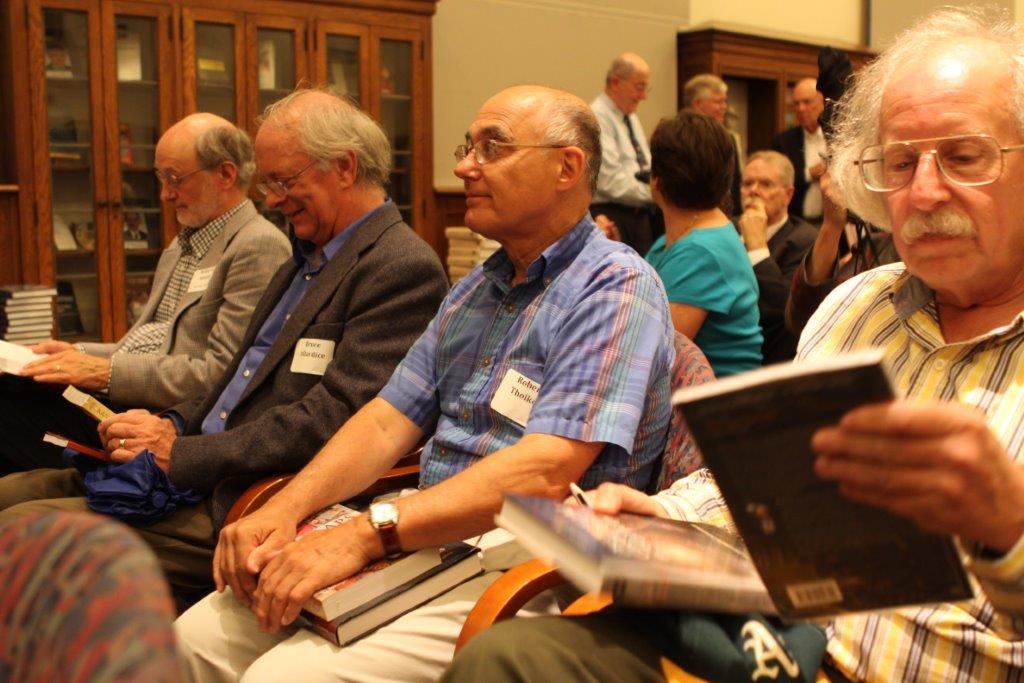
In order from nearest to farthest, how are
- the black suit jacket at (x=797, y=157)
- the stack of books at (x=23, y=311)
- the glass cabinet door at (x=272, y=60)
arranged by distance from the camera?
the stack of books at (x=23, y=311), the glass cabinet door at (x=272, y=60), the black suit jacket at (x=797, y=157)

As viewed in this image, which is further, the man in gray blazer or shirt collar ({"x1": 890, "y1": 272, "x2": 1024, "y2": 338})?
the man in gray blazer

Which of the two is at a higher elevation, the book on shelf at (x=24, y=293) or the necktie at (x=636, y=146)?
the necktie at (x=636, y=146)

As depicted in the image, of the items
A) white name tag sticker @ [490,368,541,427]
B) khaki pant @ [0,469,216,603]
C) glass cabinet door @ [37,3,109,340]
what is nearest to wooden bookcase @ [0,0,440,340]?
glass cabinet door @ [37,3,109,340]

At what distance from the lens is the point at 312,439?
85.6 inches

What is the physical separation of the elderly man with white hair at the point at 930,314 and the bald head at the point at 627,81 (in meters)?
4.57

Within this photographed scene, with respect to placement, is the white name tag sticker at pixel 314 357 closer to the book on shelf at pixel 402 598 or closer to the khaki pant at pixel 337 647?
the khaki pant at pixel 337 647

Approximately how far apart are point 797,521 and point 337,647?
0.90 m

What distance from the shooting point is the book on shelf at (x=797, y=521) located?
857 millimetres

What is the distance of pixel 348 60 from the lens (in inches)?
236

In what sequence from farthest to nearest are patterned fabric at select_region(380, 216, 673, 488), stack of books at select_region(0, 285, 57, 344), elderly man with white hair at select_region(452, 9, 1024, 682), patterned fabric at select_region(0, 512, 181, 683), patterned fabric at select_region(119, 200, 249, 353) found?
stack of books at select_region(0, 285, 57, 344) → patterned fabric at select_region(119, 200, 249, 353) → patterned fabric at select_region(380, 216, 673, 488) → elderly man with white hair at select_region(452, 9, 1024, 682) → patterned fabric at select_region(0, 512, 181, 683)

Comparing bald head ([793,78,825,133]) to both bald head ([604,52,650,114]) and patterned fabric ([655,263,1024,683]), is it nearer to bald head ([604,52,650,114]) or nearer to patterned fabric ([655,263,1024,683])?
bald head ([604,52,650,114])

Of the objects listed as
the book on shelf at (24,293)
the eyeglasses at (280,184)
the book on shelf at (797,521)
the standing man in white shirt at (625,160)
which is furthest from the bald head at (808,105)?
the book on shelf at (797,521)

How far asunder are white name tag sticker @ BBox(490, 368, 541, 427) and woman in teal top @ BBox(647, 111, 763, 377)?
0.98 m

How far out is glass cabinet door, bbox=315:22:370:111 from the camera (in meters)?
5.90
